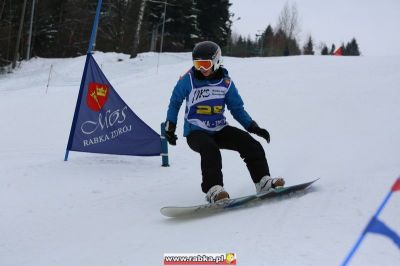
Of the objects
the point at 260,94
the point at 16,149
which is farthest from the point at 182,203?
the point at 260,94

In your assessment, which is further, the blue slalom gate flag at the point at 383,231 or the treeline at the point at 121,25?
the treeline at the point at 121,25

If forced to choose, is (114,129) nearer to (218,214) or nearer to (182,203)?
(182,203)

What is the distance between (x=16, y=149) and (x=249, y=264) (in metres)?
6.02

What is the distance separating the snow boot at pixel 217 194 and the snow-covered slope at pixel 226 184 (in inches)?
7.5

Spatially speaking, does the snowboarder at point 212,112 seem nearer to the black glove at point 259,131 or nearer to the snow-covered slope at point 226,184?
the black glove at point 259,131

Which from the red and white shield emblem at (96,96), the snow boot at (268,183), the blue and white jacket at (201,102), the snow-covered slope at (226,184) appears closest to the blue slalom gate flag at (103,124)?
the red and white shield emblem at (96,96)

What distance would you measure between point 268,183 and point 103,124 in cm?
321

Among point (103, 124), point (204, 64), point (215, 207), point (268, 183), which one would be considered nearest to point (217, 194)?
point (215, 207)

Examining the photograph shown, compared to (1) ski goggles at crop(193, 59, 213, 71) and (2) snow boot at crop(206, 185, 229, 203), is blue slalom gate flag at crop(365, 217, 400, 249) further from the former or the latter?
(1) ski goggles at crop(193, 59, 213, 71)

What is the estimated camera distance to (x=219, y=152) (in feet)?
14.2

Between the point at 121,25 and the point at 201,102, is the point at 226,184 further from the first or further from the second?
the point at 121,25

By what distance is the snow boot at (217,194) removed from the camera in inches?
159

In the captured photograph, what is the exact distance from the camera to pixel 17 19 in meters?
31.9

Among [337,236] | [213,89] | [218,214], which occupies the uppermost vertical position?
[213,89]
